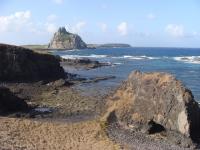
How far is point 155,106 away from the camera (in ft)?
116

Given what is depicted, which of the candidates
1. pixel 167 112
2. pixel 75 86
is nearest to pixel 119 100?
pixel 167 112

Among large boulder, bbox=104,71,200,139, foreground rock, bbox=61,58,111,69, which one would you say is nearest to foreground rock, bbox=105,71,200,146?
large boulder, bbox=104,71,200,139

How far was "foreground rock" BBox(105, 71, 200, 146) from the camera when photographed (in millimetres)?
33531

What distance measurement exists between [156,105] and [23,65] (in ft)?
114

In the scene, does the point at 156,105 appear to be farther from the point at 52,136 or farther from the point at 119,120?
the point at 52,136

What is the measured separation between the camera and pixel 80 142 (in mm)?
30625

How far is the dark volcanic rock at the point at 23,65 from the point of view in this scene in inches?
2518

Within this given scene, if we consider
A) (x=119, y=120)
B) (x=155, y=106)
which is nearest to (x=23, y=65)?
(x=119, y=120)

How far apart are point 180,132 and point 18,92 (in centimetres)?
2664

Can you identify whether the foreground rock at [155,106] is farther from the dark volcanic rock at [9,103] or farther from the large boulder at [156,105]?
the dark volcanic rock at [9,103]

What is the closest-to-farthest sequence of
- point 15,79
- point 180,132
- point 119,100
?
point 180,132 < point 119,100 < point 15,79

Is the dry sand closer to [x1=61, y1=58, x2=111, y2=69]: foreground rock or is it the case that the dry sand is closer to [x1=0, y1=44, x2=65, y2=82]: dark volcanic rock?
[x1=0, y1=44, x2=65, y2=82]: dark volcanic rock

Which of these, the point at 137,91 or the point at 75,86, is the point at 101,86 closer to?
the point at 75,86

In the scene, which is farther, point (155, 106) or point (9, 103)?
point (9, 103)
